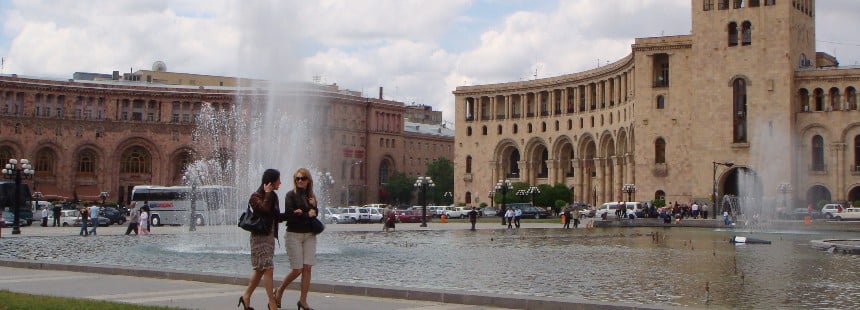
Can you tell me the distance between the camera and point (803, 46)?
69.0 meters

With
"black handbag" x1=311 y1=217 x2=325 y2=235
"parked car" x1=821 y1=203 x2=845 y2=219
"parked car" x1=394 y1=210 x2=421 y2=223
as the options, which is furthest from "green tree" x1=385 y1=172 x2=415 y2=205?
"black handbag" x1=311 y1=217 x2=325 y2=235

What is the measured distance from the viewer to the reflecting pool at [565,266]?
13.8 metres

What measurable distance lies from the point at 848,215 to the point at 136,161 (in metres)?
57.4

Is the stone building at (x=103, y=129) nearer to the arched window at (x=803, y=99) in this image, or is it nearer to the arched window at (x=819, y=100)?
the arched window at (x=803, y=99)

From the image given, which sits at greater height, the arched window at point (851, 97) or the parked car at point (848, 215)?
the arched window at point (851, 97)

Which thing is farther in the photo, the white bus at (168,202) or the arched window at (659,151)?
the arched window at (659,151)

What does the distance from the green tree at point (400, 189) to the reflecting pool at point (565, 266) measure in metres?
69.3

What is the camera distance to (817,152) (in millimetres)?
66875

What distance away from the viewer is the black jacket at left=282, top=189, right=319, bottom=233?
10.9m

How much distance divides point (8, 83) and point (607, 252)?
6849cm

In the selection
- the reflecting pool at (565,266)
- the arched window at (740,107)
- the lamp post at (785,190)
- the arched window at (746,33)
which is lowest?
the reflecting pool at (565,266)

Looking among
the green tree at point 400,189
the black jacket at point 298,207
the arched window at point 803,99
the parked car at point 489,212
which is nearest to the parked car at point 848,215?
the arched window at point 803,99

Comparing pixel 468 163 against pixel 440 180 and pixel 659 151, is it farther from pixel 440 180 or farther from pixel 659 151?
pixel 659 151

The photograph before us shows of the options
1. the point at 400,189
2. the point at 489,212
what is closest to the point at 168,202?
the point at 489,212
